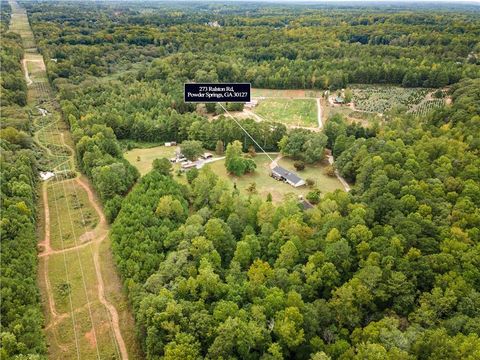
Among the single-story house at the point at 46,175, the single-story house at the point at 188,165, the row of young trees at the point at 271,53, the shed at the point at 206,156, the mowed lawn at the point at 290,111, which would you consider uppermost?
the row of young trees at the point at 271,53

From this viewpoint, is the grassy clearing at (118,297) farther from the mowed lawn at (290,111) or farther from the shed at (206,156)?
the mowed lawn at (290,111)

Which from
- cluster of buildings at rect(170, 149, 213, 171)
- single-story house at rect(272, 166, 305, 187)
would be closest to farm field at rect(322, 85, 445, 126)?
single-story house at rect(272, 166, 305, 187)

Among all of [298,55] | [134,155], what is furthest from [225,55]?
[134,155]

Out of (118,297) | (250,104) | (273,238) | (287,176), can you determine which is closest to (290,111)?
(250,104)

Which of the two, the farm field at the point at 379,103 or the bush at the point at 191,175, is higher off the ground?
the farm field at the point at 379,103

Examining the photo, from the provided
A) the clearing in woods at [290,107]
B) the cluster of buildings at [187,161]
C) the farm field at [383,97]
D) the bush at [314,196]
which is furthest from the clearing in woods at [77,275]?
the farm field at [383,97]

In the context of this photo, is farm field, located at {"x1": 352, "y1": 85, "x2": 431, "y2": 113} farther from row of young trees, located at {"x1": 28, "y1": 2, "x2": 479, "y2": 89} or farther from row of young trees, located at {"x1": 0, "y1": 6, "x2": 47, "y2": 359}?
row of young trees, located at {"x1": 0, "y1": 6, "x2": 47, "y2": 359}

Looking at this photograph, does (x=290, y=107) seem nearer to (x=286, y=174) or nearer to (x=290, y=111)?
(x=290, y=111)
